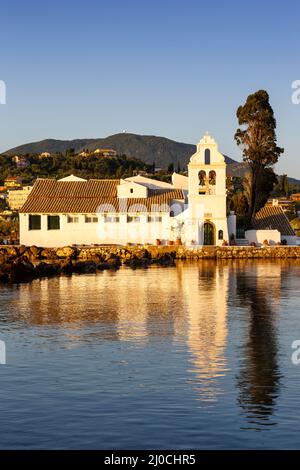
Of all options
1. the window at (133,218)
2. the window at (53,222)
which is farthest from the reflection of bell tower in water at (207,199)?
the window at (53,222)

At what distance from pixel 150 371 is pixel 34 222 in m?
41.3

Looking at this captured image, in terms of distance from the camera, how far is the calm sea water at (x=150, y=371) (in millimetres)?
13016

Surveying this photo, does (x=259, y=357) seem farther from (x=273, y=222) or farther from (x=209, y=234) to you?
(x=273, y=222)

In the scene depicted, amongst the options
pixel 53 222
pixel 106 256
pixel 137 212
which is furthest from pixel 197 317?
pixel 53 222

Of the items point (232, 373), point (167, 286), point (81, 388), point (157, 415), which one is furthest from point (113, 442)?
point (167, 286)

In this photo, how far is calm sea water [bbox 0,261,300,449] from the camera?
13.0 metres

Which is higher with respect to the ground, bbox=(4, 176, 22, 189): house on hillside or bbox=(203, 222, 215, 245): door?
bbox=(4, 176, 22, 189): house on hillside

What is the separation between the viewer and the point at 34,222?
189 feet

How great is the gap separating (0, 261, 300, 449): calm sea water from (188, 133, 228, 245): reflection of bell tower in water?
75.3 feet

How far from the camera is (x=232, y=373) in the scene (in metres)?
16.8

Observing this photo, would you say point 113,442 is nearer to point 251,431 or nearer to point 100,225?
point 251,431

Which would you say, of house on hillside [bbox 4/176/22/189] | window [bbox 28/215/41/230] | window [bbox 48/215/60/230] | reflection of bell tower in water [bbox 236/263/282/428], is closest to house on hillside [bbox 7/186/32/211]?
house on hillside [bbox 4/176/22/189]

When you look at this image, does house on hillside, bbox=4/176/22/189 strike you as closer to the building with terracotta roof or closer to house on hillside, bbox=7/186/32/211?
house on hillside, bbox=7/186/32/211

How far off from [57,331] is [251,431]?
10480 millimetres
